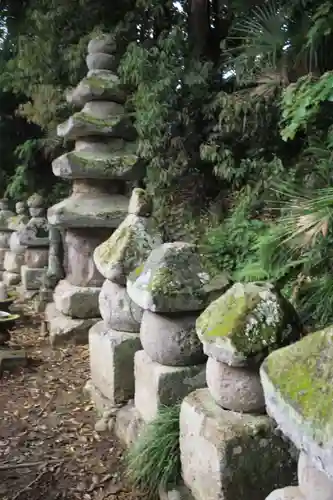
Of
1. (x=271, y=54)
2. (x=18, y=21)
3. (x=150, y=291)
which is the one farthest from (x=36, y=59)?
(x=150, y=291)

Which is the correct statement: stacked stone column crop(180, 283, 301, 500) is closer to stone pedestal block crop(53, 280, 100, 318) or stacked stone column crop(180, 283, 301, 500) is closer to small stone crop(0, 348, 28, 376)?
small stone crop(0, 348, 28, 376)

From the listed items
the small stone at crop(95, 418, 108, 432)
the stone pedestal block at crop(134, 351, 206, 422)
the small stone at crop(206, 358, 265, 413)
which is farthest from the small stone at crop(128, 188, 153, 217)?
the small stone at crop(206, 358, 265, 413)

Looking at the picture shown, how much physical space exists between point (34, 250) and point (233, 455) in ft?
19.3

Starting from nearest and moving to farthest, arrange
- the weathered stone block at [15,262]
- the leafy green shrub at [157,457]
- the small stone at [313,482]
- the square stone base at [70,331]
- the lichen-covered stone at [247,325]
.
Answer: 1. the small stone at [313,482]
2. the lichen-covered stone at [247,325]
3. the leafy green shrub at [157,457]
4. the square stone base at [70,331]
5. the weathered stone block at [15,262]

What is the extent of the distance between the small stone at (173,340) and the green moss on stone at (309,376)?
1.26m

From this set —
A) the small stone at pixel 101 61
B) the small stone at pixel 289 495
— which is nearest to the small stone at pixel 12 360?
the small stone at pixel 101 61

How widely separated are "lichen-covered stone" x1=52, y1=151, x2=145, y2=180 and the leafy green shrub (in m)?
2.90

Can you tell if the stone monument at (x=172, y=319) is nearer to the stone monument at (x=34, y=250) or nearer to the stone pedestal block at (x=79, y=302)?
the stone pedestal block at (x=79, y=302)

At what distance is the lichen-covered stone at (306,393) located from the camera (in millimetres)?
996

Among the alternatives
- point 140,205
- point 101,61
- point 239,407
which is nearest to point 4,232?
point 101,61

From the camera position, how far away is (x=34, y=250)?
7438mm

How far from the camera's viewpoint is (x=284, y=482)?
206 centimetres

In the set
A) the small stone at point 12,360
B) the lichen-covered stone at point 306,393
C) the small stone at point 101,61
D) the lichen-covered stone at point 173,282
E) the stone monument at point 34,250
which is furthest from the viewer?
the stone monument at point 34,250

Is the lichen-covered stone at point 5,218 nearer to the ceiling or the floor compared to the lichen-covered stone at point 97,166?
nearer to the floor
